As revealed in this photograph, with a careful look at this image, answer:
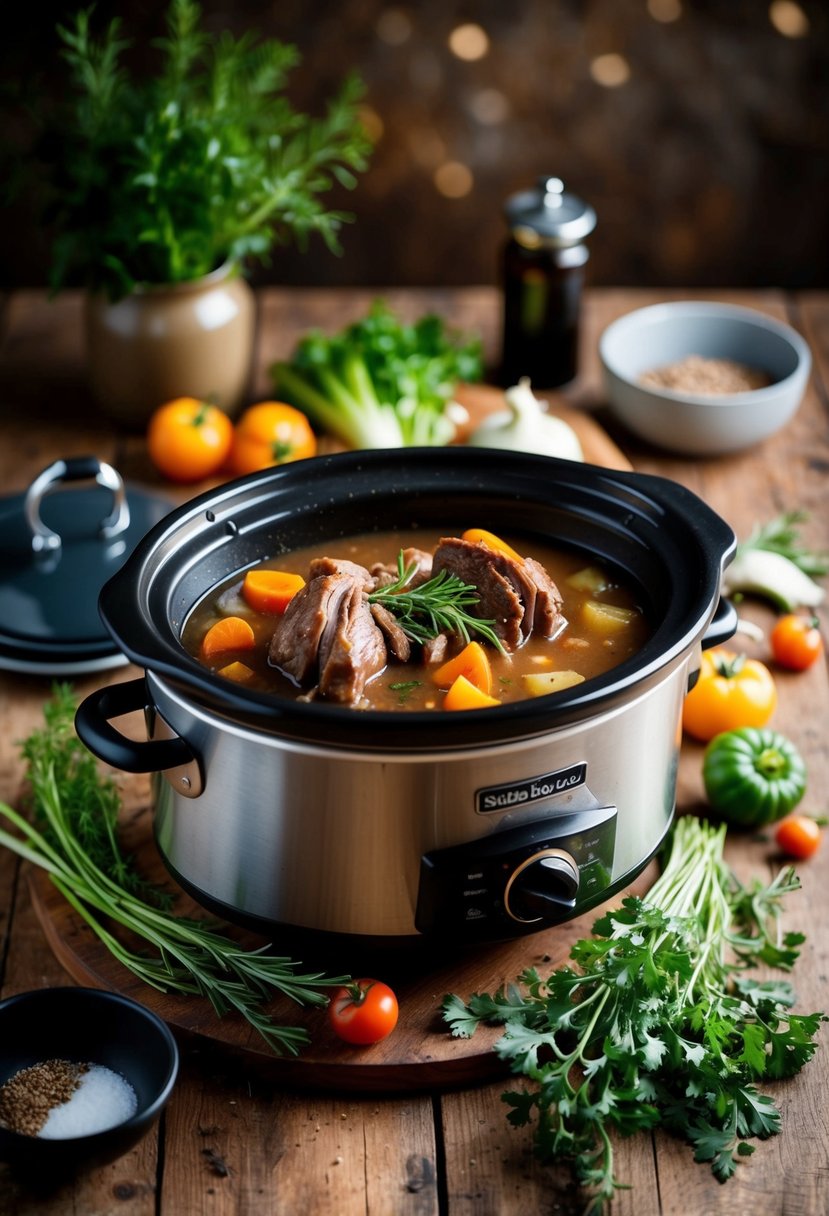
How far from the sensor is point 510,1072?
2516 mm

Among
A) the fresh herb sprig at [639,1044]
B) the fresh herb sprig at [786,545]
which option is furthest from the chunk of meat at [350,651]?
the fresh herb sprig at [786,545]

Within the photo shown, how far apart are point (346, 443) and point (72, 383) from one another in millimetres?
1080

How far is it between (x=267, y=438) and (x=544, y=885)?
223 cm

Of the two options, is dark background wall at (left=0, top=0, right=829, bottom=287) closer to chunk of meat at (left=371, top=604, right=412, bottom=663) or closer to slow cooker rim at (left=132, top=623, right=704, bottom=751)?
chunk of meat at (left=371, top=604, right=412, bottom=663)

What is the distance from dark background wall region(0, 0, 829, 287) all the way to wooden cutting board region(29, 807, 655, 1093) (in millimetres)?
4296

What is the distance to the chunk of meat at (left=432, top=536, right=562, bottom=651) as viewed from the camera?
2693 millimetres

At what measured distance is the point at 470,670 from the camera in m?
2.59

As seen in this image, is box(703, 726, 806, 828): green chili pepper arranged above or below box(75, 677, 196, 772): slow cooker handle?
below

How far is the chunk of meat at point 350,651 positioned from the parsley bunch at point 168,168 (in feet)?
6.21

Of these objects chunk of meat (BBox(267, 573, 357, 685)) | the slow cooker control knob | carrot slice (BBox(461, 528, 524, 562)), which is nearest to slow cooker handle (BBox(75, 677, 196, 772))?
chunk of meat (BBox(267, 573, 357, 685))

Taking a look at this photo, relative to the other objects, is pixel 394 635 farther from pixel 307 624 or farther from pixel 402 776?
pixel 402 776

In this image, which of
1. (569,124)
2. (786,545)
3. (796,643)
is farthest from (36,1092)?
(569,124)

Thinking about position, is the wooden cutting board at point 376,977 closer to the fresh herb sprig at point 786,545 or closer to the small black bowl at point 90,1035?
the small black bowl at point 90,1035

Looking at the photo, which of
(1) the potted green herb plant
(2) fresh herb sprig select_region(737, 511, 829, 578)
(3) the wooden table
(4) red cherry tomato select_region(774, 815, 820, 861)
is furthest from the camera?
(1) the potted green herb plant
